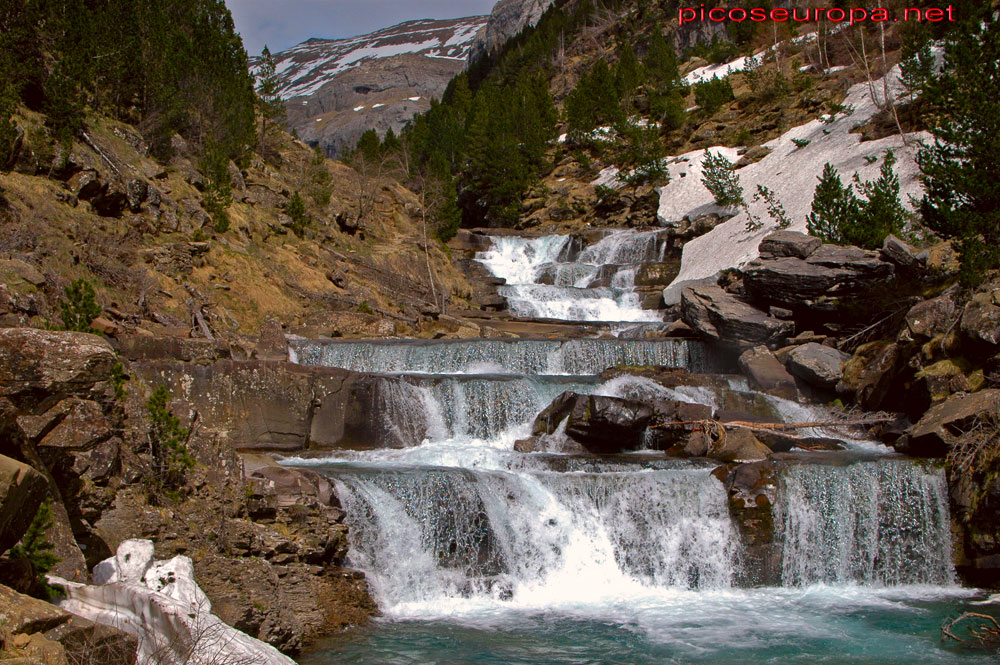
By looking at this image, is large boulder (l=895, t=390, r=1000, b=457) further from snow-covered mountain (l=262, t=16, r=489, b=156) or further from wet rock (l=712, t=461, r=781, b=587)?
snow-covered mountain (l=262, t=16, r=489, b=156)

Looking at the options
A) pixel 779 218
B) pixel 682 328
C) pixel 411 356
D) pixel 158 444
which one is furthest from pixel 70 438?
pixel 779 218

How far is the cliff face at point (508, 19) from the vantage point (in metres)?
120

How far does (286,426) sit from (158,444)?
6.08 m

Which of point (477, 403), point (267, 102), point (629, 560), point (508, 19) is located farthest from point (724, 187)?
point (508, 19)

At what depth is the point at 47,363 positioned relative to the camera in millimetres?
6480

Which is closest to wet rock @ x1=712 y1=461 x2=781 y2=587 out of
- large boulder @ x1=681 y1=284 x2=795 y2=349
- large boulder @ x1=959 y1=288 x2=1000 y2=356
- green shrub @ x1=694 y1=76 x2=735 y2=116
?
large boulder @ x1=959 y1=288 x2=1000 y2=356

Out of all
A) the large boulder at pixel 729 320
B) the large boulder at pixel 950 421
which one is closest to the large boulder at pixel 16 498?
the large boulder at pixel 950 421

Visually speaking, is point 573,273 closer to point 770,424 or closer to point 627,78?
point 770,424

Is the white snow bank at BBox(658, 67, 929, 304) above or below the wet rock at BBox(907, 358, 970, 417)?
above

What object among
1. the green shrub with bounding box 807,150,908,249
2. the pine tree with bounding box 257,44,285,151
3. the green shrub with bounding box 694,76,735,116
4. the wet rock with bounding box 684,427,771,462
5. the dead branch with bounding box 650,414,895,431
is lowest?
the wet rock with bounding box 684,427,771,462

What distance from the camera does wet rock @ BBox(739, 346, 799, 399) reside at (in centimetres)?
2006

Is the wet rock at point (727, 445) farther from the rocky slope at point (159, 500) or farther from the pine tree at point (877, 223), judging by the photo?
the pine tree at point (877, 223)

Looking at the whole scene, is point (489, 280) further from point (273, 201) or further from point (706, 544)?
point (706, 544)

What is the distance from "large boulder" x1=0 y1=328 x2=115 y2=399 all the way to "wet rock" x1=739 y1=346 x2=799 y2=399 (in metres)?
16.9
